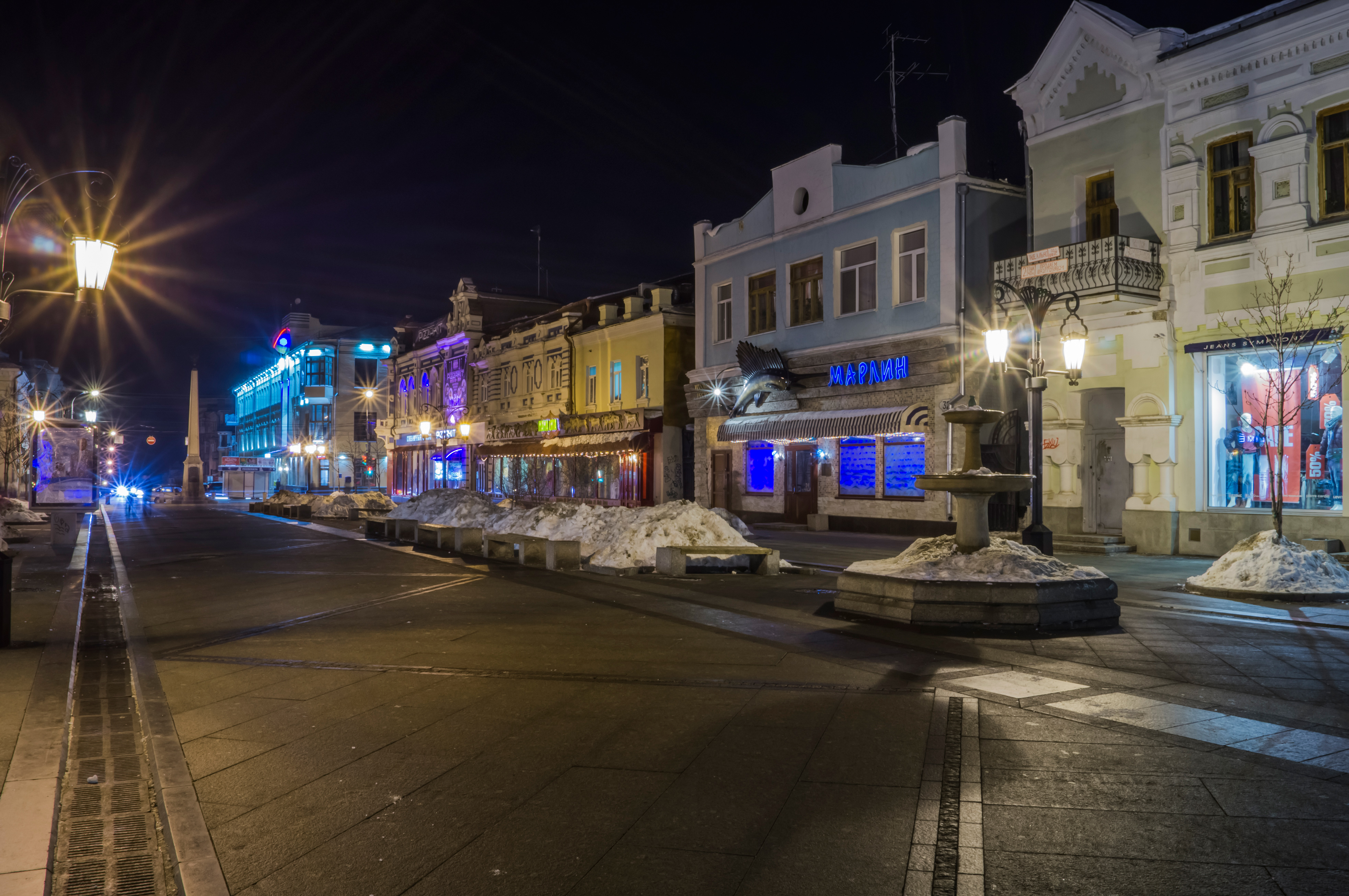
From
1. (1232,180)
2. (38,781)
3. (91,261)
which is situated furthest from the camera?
(1232,180)

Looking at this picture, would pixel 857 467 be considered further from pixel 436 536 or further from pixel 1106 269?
pixel 436 536

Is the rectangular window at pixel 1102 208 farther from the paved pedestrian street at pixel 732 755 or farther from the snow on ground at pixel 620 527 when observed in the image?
the paved pedestrian street at pixel 732 755

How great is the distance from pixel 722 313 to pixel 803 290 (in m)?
4.38

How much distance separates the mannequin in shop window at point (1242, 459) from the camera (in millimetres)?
18938

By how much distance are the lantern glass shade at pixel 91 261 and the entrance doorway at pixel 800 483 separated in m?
22.3

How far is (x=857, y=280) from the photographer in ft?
92.6

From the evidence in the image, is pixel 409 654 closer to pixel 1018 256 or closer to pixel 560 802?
pixel 560 802

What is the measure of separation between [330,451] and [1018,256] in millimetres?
67367

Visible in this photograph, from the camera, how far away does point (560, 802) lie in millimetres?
5410

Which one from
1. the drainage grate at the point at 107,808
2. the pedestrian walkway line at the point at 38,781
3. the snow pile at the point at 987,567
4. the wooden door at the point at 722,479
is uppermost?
the wooden door at the point at 722,479

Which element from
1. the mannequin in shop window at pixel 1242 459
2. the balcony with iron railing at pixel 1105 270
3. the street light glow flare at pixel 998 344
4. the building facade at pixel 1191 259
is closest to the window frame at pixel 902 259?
the building facade at pixel 1191 259

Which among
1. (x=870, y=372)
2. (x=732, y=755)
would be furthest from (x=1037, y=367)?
(x=732, y=755)

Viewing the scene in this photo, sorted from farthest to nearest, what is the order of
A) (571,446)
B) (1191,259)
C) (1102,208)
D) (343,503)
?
(571,446) → (343,503) → (1102,208) → (1191,259)

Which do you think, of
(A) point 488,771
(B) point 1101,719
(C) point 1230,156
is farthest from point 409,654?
(C) point 1230,156
